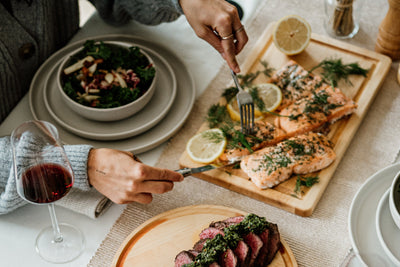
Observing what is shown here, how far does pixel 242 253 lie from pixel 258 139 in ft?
1.92

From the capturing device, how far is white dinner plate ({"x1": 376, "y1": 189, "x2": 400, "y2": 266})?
4.73ft

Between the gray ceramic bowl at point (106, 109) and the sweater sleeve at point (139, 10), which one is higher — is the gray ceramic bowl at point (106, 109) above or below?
below

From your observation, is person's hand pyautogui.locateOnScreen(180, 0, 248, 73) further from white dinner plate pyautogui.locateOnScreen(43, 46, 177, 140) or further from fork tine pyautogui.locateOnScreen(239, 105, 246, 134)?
white dinner plate pyautogui.locateOnScreen(43, 46, 177, 140)

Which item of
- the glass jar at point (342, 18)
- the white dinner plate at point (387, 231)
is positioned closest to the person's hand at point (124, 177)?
the white dinner plate at point (387, 231)

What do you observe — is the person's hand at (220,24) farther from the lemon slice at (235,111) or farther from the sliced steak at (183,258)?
the sliced steak at (183,258)

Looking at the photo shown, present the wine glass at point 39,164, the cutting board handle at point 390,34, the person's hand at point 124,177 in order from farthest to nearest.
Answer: the cutting board handle at point 390,34 < the person's hand at point 124,177 < the wine glass at point 39,164

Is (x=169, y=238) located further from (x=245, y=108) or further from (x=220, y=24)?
(x=220, y=24)

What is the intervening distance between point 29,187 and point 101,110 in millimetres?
552

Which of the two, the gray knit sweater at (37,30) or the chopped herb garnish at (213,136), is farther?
the gray knit sweater at (37,30)

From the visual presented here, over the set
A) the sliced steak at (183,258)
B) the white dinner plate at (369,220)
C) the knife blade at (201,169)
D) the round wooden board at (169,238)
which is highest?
the white dinner plate at (369,220)

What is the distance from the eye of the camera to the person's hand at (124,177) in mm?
1660

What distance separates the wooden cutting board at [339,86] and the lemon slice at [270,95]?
0.09 m

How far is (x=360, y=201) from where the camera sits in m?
1.65

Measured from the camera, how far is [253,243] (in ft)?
5.04
